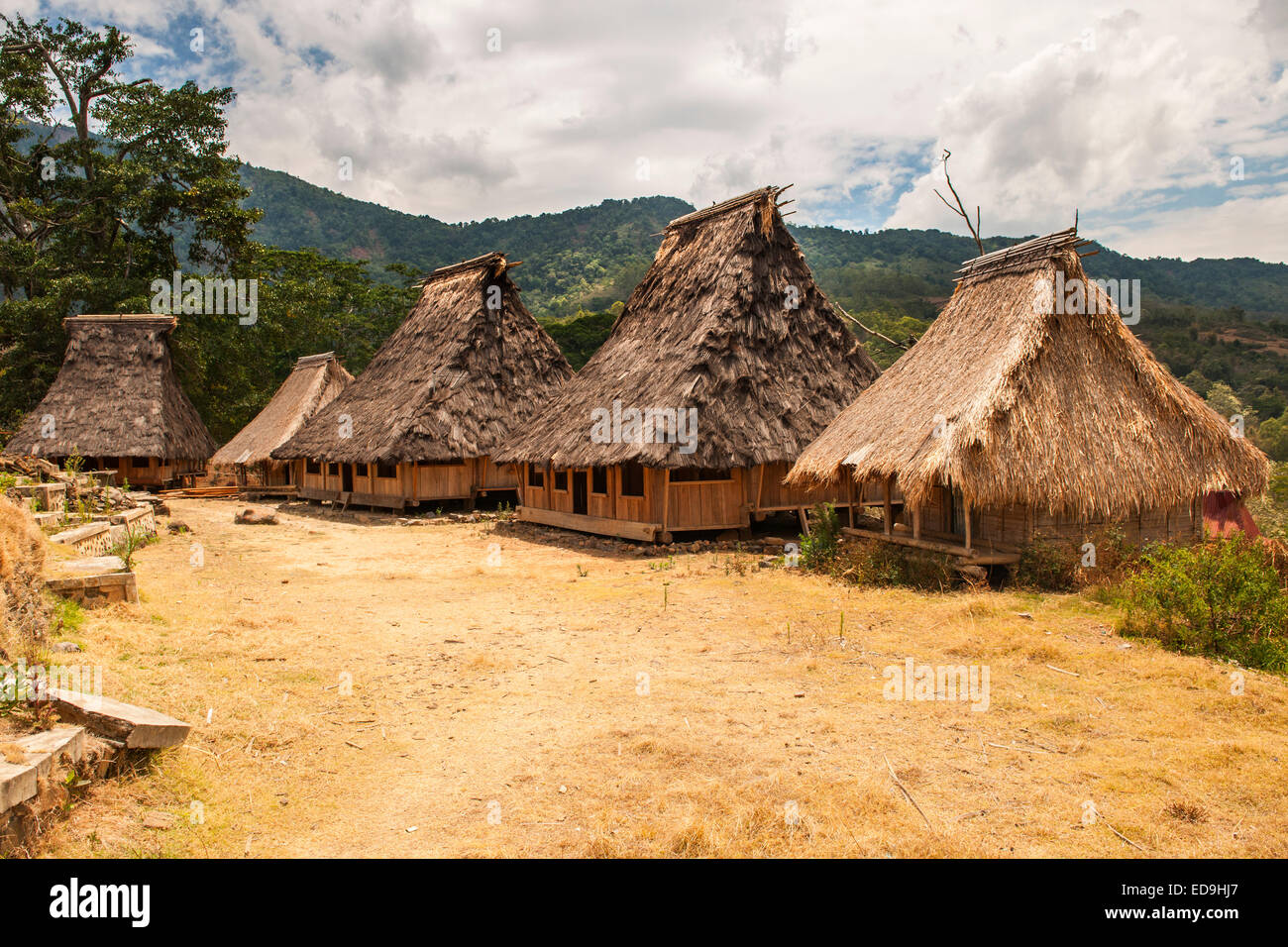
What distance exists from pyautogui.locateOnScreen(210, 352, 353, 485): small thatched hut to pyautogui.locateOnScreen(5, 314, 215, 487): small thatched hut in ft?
4.32

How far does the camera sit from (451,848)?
3828 millimetres

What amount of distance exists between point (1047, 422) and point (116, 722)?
33.0 ft

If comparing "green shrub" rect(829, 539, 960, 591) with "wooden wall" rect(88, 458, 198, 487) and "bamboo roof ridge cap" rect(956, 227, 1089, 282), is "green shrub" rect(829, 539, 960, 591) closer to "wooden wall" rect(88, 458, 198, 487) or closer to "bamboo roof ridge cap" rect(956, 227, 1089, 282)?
"bamboo roof ridge cap" rect(956, 227, 1089, 282)

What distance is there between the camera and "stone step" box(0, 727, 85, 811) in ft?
10.6

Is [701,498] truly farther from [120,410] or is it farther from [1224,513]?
[120,410]

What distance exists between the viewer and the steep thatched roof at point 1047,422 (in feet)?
31.4

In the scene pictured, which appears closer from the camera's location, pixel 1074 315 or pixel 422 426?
pixel 1074 315

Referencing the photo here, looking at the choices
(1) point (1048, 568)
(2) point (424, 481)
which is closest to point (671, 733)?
(1) point (1048, 568)

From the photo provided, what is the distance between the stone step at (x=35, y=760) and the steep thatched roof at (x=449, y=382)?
49.2 ft

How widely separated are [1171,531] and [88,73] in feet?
Result: 120

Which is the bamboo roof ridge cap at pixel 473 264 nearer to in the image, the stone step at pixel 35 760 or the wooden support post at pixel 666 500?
the wooden support post at pixel 666 500

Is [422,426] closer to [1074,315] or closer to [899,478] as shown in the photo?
[899,478]

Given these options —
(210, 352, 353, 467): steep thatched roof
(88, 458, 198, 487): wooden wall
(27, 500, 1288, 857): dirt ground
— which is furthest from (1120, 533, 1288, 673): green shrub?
(88, 458, 198, 487): wooden wall
